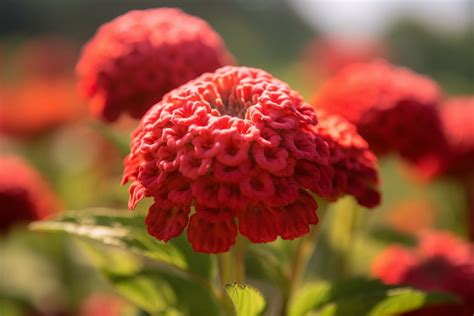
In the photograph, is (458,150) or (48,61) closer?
(458,150)

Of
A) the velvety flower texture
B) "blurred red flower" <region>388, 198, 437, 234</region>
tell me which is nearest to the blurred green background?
"blurred red flower" <region>388, 198, 437, 234</region>

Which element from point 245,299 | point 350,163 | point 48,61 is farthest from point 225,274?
point 48,61

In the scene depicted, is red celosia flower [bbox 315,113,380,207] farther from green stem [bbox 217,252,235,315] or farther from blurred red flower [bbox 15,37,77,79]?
blurred red flower [bbox 15,37,77,79]

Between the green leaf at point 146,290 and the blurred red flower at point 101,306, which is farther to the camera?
the blurred red flower at point 101,306

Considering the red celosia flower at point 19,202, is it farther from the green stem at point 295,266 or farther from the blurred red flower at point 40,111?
the blurred red flower at point 40,111

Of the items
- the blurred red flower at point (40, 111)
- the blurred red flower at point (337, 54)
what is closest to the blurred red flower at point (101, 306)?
the blurred red flower at point (40, 111)

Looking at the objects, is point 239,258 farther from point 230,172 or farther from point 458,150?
point 458,150
